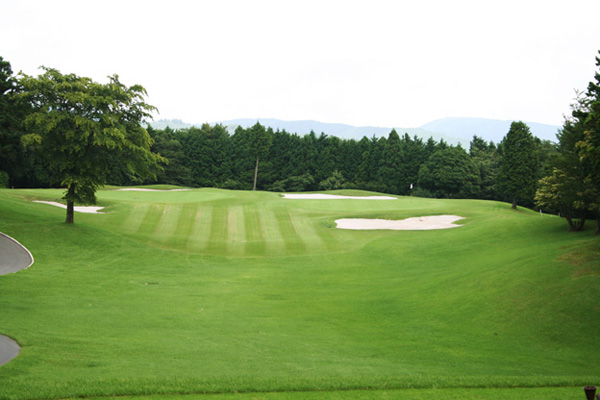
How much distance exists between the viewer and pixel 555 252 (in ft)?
61.0

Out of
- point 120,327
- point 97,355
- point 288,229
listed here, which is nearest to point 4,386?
point 97,355

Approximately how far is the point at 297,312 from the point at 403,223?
21.9m

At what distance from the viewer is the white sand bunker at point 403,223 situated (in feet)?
115

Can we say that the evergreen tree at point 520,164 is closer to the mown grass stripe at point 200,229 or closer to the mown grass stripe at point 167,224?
the mown grass stripe at point 200,229

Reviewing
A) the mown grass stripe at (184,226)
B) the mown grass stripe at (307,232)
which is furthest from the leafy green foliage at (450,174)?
the mown grass stripe at (184,226)

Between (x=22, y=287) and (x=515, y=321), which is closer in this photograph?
(x=515, y=321)

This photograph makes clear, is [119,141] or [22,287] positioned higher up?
[119,141]

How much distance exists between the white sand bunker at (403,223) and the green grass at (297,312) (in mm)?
2699

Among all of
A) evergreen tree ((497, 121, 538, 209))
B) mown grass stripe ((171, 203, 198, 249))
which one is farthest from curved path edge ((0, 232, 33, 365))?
evergreen tree ((497, 121, 538, 209))

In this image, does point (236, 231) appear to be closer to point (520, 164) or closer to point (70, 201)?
point (70, 201)

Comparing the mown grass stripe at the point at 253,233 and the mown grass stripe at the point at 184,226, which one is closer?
the mown grass stripe at the point at 253,233

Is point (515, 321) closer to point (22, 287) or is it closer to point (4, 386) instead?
point (4, 386)

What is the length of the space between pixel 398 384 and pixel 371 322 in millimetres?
6218

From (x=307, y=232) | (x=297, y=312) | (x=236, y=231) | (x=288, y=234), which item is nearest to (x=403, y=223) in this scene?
(x=307, y=232)
